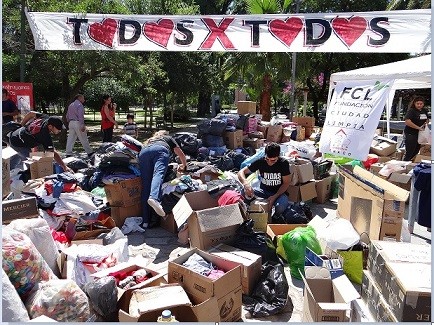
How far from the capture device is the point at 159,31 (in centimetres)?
710

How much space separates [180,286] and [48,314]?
0.95 metres

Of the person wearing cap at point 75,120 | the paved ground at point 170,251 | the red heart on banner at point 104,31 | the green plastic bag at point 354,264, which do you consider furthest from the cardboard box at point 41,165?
the green plastic bag at point 354,264

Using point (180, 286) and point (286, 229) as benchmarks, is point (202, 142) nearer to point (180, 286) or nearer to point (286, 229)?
point (286, 229)

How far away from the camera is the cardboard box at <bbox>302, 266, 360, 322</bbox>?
9.59ft

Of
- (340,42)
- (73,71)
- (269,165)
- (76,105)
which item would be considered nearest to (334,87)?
(340,42)

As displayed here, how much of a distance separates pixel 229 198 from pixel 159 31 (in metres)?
3.72

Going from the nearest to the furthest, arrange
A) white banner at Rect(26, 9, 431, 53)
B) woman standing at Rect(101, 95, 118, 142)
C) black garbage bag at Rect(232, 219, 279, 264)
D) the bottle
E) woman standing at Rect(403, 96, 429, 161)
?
the bottle < black garbage bag at Rect(232, 219, 279, 264) < white banner at Rect(26, 9, 431, 53) < woman standing at Rect(403, 96, 429, 161) < woman standing at Rect(101, 95, 118, 142)

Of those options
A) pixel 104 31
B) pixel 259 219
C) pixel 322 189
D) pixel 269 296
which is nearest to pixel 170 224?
pixel 259 219

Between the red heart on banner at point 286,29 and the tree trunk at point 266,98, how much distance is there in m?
7.75

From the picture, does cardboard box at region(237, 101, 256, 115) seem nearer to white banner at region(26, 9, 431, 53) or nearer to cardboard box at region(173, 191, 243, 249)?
white banner at region(26, 9, 431, 53)

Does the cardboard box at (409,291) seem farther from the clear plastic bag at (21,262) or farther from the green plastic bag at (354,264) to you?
the clear plastic bag at (21,262)

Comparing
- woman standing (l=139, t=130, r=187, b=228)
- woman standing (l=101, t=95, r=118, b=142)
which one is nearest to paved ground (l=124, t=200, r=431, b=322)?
woman standing (l=139, t=130, r=187, b=228)

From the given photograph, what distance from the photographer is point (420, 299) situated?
2529 millimetres

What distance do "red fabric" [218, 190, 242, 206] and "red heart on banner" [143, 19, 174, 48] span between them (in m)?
3.43
